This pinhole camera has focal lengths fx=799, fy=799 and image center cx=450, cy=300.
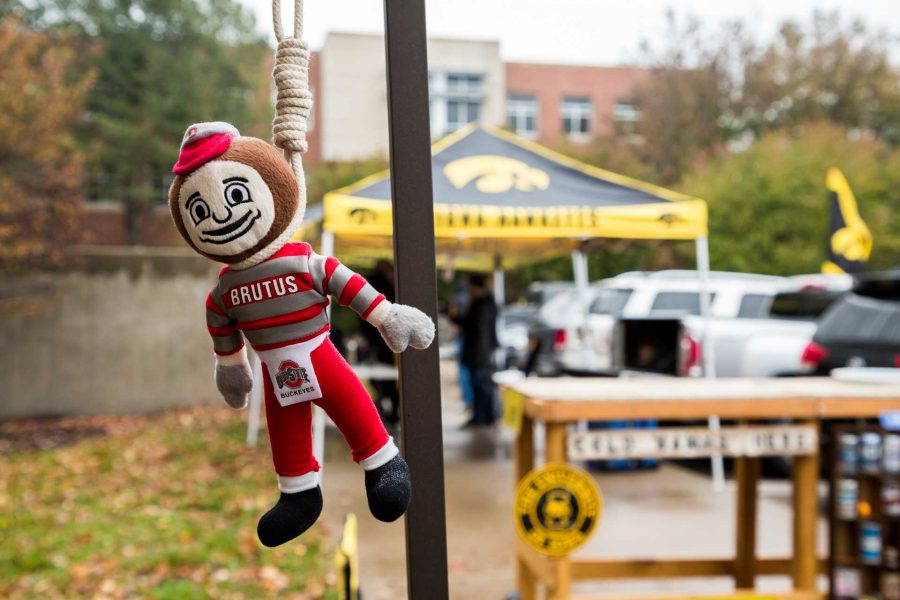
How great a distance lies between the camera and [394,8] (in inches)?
31.5

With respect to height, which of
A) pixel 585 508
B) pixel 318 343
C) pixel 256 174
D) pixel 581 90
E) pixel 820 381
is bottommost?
pixel 585 508

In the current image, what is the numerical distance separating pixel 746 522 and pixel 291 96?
11.6 feet

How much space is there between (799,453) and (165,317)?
923 cm

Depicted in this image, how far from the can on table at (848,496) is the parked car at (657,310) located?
369 cm

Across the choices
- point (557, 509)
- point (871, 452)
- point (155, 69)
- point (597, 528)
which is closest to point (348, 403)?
point (557, 509)

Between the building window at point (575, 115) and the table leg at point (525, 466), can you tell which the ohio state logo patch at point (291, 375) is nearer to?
the table leg at point (525, 466)

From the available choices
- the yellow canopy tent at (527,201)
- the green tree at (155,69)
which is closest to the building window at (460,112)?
the green tree at (155,69)

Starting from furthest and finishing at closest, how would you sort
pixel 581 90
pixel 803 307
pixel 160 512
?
pixel 581 90
pixel 803 307
pixel 160 512

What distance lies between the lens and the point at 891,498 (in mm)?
3061

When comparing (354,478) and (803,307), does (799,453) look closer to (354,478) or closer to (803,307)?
(354,478)

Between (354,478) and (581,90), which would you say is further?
(581,90)

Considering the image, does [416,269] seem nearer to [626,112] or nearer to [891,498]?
[891,498]

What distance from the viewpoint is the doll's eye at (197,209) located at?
62cm

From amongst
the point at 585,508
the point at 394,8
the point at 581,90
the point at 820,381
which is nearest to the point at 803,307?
the point at 820,381
